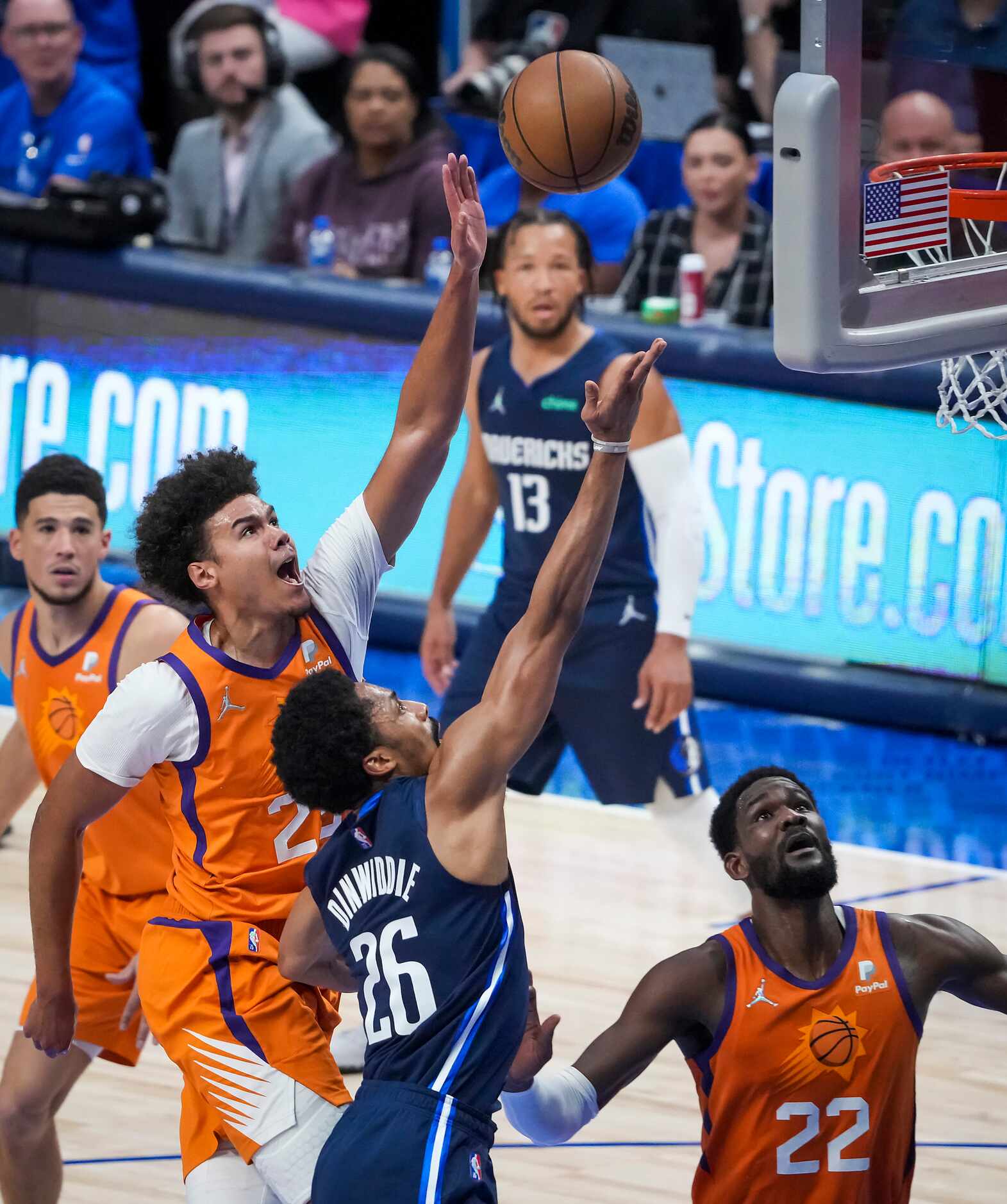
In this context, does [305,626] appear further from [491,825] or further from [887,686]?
[887,686]

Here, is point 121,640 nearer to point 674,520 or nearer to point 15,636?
point 15,636

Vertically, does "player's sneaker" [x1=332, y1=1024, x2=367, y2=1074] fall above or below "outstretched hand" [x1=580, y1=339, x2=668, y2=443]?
below

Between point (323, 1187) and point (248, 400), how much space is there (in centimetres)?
684

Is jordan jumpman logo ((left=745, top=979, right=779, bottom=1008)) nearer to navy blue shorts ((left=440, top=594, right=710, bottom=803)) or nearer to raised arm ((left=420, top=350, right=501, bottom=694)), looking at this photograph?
navy blue shorts ((left=440, top=594, right=710, bottom=803))

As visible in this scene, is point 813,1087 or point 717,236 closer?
point 813,1087

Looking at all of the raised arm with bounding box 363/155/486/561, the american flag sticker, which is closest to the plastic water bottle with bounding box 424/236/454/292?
the american flag sticker

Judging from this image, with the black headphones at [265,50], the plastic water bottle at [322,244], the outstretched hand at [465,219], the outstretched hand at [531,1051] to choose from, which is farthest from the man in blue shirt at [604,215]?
the outstretched hand at [531,1051]

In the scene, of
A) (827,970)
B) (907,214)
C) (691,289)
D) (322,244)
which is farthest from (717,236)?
(827,970)

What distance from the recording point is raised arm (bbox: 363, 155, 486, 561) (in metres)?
4.48

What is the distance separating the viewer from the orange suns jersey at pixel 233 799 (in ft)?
13.4

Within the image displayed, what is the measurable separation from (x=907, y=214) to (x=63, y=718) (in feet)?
7.49

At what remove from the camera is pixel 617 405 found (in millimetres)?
3779

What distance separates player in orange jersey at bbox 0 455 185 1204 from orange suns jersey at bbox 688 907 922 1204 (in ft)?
4.87

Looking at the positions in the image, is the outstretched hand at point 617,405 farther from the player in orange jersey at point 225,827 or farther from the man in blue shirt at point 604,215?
the man in blue shirt at point 604,215
